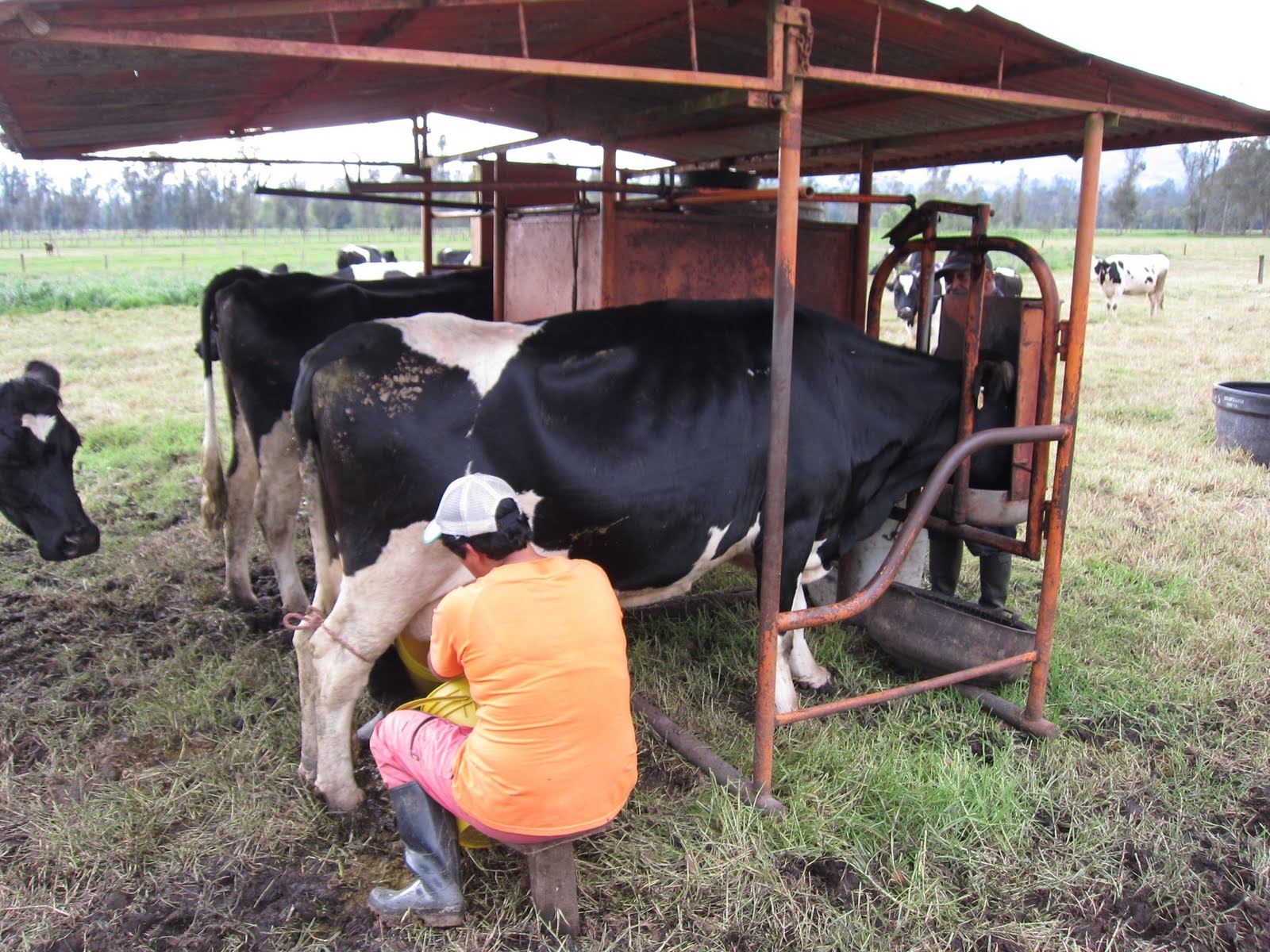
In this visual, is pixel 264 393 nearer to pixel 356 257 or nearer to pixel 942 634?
pixel 942 634

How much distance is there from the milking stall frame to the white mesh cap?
1.06m

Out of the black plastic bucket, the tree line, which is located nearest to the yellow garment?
the black plastic bucket

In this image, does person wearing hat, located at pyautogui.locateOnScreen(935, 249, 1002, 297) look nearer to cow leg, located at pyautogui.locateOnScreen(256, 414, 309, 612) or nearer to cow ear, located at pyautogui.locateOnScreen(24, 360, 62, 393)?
cow leg, located at pyautogui.locateOnScreen(256, 414, 309, 612)

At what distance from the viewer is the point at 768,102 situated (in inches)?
114

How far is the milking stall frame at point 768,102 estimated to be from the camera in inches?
105

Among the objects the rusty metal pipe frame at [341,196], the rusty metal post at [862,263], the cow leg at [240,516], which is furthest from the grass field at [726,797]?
the rusty metal pipe frame at [341,196]

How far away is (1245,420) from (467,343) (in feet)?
24.1

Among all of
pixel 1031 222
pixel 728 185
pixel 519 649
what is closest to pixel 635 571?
pixel 519 649

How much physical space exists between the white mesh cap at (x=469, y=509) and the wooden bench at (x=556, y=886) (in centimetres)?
93

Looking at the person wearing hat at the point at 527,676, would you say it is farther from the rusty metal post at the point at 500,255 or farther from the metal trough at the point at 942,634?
the rusty metal post at the point at 500,255

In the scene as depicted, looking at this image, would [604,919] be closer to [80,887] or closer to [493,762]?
[493,762]

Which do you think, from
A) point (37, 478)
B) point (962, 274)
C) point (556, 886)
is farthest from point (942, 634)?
point (37, 478)

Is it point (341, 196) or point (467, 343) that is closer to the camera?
point (467, 343)

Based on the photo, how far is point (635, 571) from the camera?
3.53 m
